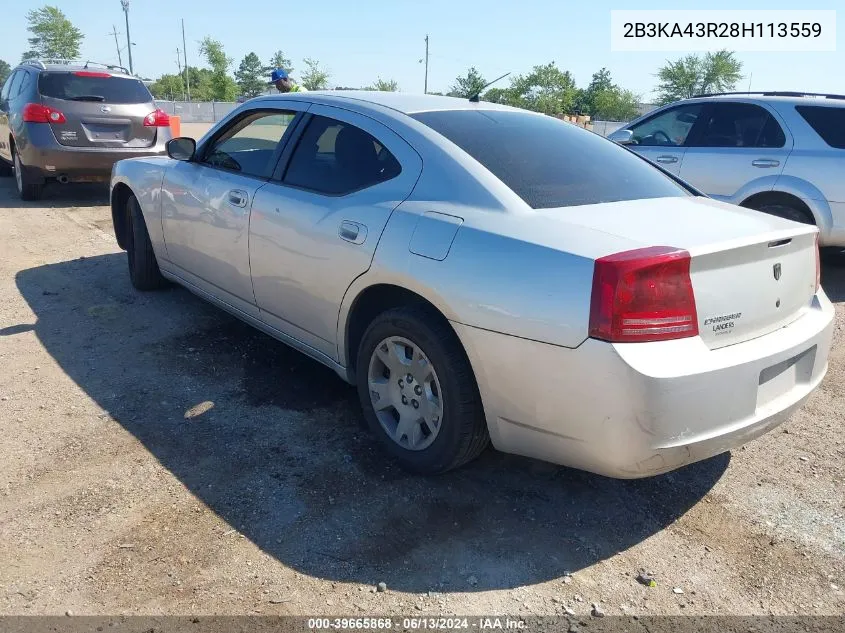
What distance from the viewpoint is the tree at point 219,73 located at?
79.5m

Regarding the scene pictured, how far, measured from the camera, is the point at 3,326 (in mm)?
4895

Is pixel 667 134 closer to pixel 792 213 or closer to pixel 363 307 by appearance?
pixel 792 213

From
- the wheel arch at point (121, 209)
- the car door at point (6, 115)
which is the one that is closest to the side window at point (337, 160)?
the wheel arch at point (121, 209)

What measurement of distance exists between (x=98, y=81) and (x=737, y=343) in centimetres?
911

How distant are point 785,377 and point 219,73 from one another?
293ft

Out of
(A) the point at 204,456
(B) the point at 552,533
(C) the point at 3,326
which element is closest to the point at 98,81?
(C) the point at 3,326

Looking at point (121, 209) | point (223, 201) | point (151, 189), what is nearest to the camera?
point (223, 201)

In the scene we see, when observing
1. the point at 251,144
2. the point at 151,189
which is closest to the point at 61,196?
the point at 151,189

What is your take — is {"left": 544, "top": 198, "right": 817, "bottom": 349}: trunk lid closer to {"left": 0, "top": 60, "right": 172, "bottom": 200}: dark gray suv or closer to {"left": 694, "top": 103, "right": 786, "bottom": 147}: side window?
{"left": 694, "top": 103, "right": 786, "bottom": 147}: side window

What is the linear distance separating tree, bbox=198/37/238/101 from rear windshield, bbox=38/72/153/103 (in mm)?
73494

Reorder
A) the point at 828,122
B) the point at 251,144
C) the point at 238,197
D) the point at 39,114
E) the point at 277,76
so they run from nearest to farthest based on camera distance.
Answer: the point at 238,197, the point at 251,144, the point at 828,122, the point at 39,114, the point at 277,76

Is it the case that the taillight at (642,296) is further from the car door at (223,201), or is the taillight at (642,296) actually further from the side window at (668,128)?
the side window at (668,128)

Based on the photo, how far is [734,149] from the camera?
6.80m

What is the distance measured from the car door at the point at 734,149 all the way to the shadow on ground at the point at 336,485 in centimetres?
415
